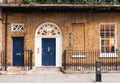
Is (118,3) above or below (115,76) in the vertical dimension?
above

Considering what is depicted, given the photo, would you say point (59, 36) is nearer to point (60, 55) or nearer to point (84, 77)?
point (60, 55)

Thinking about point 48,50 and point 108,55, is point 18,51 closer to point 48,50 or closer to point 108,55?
point 48,50

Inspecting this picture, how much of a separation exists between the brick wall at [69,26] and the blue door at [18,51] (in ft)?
1.37

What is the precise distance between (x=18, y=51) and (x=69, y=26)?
4.54 meters

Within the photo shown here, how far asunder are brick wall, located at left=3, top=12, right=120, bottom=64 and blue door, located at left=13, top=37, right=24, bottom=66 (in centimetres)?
42

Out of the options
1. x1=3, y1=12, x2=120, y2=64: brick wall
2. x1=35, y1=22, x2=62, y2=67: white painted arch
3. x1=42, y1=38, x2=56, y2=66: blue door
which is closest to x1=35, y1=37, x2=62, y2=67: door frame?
x1=35, y1=22, x2=62, y2=67: white painted arch

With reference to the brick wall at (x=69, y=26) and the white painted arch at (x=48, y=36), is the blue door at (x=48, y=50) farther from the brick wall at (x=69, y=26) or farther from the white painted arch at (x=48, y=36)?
the brick wall at (x=69, y=26)

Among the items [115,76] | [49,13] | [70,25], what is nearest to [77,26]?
[70,25]

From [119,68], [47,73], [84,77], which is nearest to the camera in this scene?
[84,77]

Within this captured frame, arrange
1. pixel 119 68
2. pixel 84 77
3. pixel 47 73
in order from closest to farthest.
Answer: pixel 84 77 → pixel 47 73 → pixel 119 68

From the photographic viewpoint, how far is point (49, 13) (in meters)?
28.4

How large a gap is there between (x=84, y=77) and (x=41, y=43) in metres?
7.13

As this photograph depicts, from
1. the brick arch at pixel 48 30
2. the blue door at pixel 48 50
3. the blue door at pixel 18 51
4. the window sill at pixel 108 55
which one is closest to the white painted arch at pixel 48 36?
the brick arch at pixel 48 30

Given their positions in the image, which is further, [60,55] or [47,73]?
[60,55]
